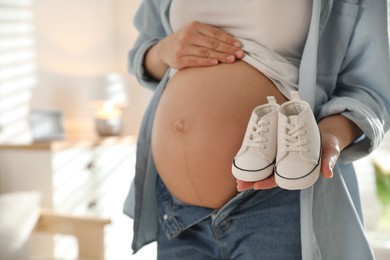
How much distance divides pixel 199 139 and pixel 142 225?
0.26 m

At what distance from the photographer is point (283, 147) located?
0.71 metres

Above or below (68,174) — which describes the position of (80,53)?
above

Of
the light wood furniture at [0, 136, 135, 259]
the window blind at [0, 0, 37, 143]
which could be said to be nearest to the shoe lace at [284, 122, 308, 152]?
the light wood furniture at [0, 136, 135, 259]

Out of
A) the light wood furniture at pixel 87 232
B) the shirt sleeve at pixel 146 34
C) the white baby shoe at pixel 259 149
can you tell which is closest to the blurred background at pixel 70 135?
the light wood furniture at pixel 87 232

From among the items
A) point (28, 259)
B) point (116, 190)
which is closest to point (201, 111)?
point (28, 259)

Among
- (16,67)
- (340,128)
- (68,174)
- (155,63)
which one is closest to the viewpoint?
(340,128)

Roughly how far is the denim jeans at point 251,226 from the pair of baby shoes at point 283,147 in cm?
13

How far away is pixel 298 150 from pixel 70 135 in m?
2.48

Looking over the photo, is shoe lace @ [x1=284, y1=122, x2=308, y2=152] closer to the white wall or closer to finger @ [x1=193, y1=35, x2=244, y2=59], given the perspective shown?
finger @ [x1=193, y1=35, x2=244, y2=59]

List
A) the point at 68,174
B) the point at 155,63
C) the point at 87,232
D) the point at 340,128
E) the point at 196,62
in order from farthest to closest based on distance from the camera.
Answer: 1. the point at 68,174
2. the point at 87,232
3. the point at 155,63
4. the point at 196,62
5. the point at 340,128

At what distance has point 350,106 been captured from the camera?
2.72 feet

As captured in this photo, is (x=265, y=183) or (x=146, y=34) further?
(x=146, y=34)

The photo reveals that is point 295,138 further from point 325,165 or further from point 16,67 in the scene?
point 16,67

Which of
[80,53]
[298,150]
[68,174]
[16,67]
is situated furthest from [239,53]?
[80,53]
